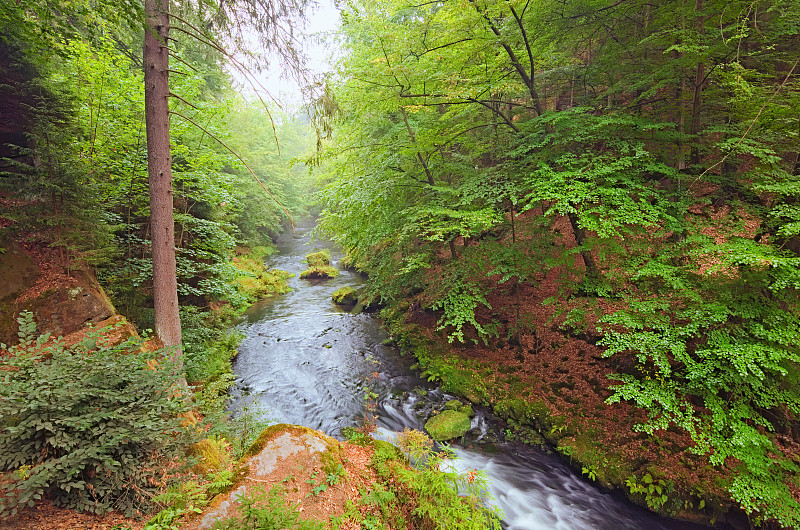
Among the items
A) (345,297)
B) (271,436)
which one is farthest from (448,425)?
(345,297)

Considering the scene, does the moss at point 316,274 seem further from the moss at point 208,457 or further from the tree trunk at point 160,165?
the moss at point 208,457

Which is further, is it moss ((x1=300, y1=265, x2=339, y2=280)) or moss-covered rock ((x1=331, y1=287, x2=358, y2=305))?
moss ((x1=300, y1=265, x2=339, y2=280))

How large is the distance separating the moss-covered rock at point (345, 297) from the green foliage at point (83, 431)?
12.2 m

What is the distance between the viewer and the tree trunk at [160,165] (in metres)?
4.59

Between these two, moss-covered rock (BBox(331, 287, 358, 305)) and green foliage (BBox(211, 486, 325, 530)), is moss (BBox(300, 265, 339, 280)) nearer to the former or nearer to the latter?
moss-covered rock (BBox(331, 287, 358, 305))

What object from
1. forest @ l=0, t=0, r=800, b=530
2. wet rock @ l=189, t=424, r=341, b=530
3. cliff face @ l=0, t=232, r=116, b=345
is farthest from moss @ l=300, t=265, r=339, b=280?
wet rock @ l=189, t=424, r=341, b=530

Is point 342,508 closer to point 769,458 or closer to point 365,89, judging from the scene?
point 769,458

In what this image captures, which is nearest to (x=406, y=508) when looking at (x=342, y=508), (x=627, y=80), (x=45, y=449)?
(x=342, y=508)

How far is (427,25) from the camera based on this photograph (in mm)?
7355

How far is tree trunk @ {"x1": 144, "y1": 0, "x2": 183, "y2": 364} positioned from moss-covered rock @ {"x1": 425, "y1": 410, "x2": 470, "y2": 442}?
207 inches

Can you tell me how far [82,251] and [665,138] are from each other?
34.9ft

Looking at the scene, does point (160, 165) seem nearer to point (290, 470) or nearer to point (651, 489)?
point (290, 470)

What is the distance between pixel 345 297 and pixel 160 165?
11.3 metres

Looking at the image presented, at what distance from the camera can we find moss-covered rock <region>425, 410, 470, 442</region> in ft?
22.6
